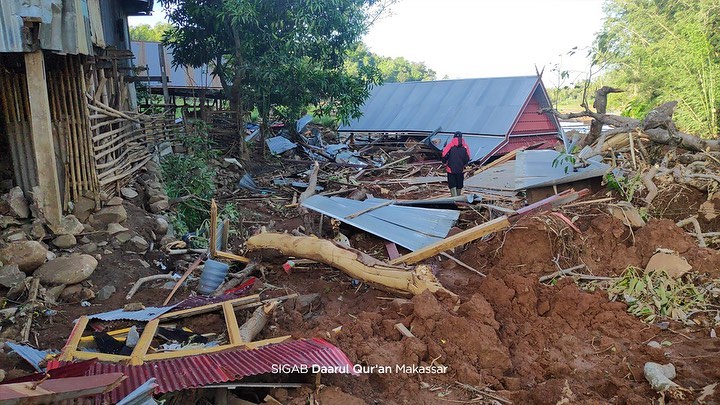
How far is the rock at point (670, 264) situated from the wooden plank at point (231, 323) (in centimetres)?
461

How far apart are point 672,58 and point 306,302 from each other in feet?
68.9

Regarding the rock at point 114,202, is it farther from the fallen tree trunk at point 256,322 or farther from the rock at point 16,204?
the fallen tree trunk at point 256,322

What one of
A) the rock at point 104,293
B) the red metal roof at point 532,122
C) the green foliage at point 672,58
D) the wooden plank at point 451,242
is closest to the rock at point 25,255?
the rock at point 104,293

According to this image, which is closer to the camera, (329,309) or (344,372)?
(344,372)

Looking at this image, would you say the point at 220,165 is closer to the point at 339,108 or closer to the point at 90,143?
the point at 339,108

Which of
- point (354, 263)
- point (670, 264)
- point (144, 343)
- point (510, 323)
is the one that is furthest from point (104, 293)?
point (670, 264)

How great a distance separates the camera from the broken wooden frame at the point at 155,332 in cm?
422

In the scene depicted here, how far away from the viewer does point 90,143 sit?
804 centimetres

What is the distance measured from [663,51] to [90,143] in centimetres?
2215

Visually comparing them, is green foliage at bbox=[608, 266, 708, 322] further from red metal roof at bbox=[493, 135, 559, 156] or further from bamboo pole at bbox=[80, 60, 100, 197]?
red metal roof at bbox=[493, 135, 559, 156]

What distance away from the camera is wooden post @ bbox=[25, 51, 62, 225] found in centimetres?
642

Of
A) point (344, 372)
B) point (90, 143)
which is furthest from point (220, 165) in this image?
point (344, 372)

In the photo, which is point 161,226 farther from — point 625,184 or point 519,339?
point 625,184

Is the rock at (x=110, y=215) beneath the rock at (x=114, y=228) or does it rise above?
above
